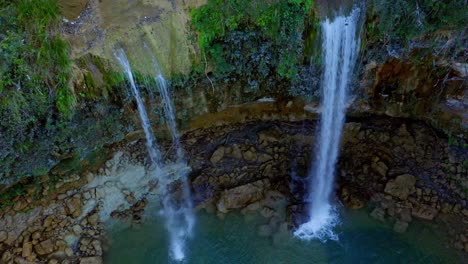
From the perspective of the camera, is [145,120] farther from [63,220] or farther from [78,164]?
[63,220]

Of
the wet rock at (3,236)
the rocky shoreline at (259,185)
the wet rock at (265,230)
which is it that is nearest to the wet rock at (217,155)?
the rocky shoreline at (259,185)

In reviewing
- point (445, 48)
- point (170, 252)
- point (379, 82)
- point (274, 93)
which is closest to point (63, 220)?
point (170, 252)

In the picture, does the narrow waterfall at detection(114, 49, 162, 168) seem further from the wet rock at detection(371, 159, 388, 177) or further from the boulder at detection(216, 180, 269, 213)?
the wet rock at detection(371, 159, 388, 177)

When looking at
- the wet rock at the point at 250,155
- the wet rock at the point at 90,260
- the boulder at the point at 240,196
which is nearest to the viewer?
the wet rock at the point at 90,260

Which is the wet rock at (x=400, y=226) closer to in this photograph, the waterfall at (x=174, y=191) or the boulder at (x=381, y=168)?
the boulder at (x=381, y=168)

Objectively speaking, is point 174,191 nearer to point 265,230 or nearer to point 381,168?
point 265,230
